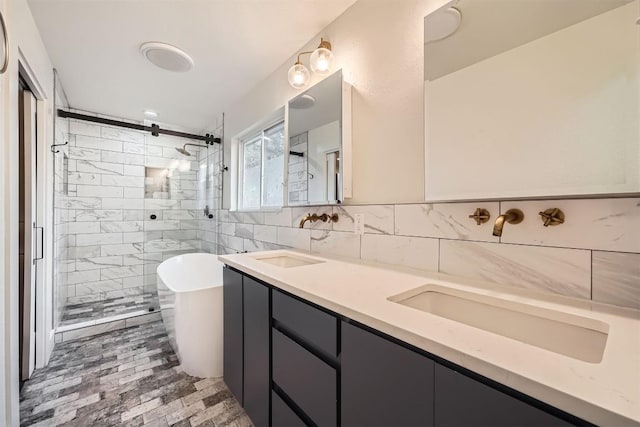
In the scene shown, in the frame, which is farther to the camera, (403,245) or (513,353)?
(403,245)

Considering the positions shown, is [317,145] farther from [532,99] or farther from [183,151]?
[183,151]

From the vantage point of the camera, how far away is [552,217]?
85 centimetres

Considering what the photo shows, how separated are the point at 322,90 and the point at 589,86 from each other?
1.33m

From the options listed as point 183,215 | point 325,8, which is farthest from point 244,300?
point 183,215

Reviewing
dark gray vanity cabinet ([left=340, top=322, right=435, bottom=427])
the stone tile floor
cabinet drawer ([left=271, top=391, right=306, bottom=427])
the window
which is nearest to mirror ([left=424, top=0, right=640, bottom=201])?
dark gray vanity cabinet ([left=340, top=322, right=435, bottom=427])

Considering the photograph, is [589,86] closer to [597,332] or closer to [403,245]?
[597,332]

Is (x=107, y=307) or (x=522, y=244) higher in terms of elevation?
(x=522, y=244)

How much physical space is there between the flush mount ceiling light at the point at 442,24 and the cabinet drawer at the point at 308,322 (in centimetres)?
128

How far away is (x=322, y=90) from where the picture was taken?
5.69 ft

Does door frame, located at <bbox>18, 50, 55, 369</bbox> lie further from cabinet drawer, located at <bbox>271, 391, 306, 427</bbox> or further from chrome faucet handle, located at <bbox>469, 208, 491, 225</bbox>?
chrome faucet handle, located at <bbox>469, 208, 491, 225</bbox>

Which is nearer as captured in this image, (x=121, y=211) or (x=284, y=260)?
(x=284, y=260)

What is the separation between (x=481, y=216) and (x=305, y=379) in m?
0.93

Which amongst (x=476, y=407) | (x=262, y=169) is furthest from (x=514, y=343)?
(x=262, y=169)

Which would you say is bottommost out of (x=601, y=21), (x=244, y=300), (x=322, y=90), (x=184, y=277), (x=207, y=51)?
(x=184, y=277)
